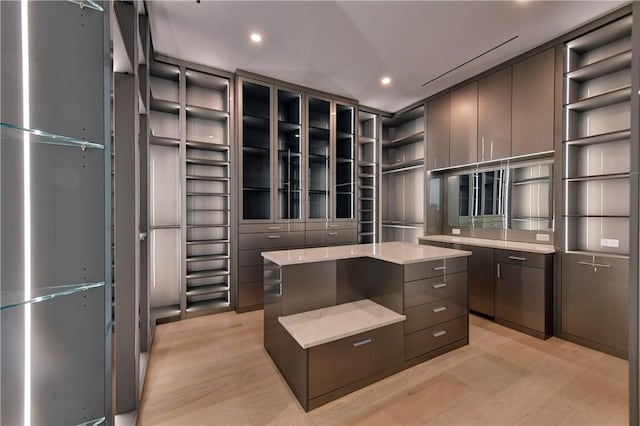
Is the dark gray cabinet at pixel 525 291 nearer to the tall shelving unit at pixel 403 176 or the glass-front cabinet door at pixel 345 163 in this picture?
the tall shelving unit at pixel 403 176

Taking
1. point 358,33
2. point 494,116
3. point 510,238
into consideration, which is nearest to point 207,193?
point 358,33

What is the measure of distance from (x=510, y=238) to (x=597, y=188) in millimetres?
958

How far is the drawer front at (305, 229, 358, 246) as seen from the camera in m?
3.85

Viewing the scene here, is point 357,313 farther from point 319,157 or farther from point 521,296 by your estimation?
point 319,157

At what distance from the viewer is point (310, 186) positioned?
3887 mm

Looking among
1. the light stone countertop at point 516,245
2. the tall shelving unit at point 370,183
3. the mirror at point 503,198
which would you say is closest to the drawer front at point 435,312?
the light stone countertop at point 516,245

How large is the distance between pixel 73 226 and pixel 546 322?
3.62m

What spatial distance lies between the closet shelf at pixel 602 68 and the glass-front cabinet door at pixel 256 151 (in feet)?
10.8

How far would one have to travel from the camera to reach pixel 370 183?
495 cm

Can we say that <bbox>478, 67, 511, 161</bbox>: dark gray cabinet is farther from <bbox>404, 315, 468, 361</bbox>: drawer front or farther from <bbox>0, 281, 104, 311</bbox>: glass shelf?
<bbox>0, 281, 104, 311</bbox>: glass shelf

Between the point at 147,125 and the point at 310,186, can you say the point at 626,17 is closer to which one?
the point at 310,186

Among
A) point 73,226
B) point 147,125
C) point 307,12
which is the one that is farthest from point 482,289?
point 147,125

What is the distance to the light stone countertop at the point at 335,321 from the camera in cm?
175

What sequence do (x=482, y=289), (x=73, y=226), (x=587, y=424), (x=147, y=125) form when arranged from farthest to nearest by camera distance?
(x=482, y=289) → (x=147, y=125) → (x=587, y=424) → (x=73, y=226)
